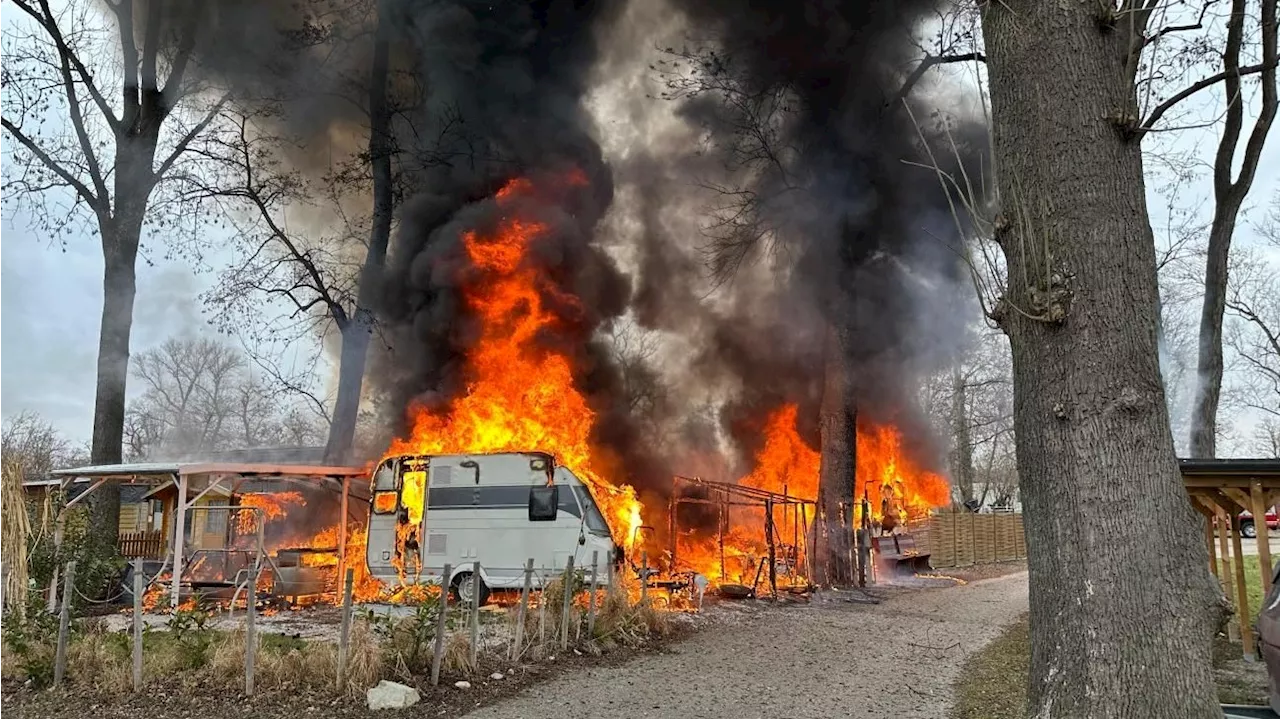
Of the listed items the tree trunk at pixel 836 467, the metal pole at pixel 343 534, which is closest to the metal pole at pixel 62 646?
the metal pole at pixel 343 534

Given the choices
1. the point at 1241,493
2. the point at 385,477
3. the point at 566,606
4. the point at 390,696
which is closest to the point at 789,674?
the point at 566,606

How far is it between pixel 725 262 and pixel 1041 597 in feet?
53.0

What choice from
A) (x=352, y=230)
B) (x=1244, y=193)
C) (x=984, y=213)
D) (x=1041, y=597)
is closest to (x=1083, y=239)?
(x=984, y=213)

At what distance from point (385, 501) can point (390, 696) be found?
729 cm

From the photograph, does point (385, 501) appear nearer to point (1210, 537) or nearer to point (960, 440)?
point (1210, 537)

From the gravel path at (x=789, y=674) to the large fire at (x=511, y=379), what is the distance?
538cm

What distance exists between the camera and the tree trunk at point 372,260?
17.5m

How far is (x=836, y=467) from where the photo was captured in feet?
57.2

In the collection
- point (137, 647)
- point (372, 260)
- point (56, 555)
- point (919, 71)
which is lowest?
point (137, 647)

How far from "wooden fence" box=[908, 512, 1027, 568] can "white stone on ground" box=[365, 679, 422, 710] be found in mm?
18152

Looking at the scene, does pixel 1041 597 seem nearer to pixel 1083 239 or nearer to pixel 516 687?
pixel 1083 239

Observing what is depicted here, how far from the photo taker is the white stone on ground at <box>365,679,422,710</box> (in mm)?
6355

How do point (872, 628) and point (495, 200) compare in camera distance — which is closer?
point (872, 628)

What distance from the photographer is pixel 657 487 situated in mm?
18531
